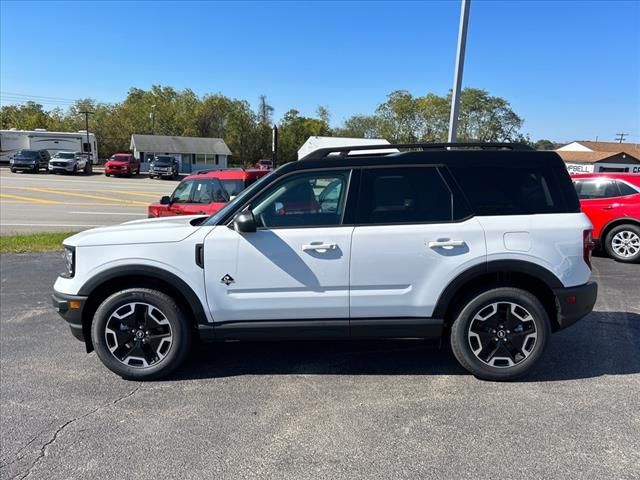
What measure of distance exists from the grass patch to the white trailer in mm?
41173

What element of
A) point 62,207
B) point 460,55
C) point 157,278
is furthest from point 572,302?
point 62,207

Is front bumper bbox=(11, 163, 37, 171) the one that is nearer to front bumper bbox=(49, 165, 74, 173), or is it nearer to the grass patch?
front bumper bbox=(49, 165, 74, 173)

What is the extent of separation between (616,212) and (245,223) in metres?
8.10

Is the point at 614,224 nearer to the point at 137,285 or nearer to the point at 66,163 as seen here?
the point at 137,285

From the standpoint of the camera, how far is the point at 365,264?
3.78 metres

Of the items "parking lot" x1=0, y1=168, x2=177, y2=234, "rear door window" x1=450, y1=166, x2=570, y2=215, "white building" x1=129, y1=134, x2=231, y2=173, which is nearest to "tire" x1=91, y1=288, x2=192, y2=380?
"rear door window" x1=450, y1=166, x2=570, y2=215

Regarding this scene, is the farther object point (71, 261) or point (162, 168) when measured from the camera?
point (162, 168)

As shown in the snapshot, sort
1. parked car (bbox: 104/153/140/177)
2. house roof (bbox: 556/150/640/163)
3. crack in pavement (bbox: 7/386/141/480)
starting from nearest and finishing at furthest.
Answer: crack in pavement (bbox: 7/386/141/480) → parked car (bbox: 104/153/140/177) → house roof (bbox: 556/150/640/163)

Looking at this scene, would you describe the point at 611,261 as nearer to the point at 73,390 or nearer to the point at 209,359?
the point at 209,359

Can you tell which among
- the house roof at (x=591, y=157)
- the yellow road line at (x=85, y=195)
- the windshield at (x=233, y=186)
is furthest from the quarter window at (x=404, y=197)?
the house roof at (x=591, y=157)

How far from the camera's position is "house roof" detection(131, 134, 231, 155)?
5875 cm

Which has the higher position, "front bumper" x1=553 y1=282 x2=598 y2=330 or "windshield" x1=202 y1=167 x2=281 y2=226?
"windshield" x1=202 y1=167 x2=281 y2=226

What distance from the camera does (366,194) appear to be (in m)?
3.88

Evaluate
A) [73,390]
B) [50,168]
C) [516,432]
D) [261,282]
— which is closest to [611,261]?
[516,432]
